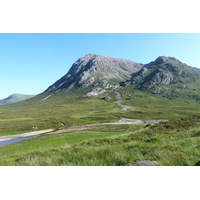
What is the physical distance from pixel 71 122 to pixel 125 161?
80941mm

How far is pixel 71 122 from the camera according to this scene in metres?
83.8

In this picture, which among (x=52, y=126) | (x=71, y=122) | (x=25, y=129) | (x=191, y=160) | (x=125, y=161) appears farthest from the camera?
(x=71, y=122)

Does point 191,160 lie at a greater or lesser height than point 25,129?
greater

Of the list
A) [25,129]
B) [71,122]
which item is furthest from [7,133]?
[71,122]

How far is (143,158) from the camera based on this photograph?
5617 mm
